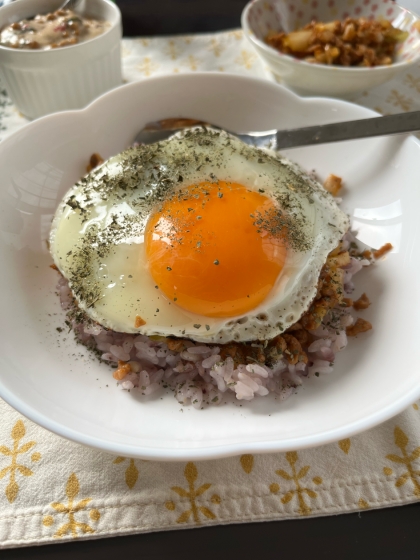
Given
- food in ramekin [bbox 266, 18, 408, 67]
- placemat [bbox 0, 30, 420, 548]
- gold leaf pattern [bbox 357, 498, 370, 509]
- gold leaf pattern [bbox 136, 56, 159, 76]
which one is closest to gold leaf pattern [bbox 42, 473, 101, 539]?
placemat [bbox 0, 30, 420, 548]

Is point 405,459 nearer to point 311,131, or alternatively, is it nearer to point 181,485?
point 181,485

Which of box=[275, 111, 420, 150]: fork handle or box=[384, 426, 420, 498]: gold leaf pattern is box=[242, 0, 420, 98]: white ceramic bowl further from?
box=[384, 426, 420, 498]: gold leaf pattern

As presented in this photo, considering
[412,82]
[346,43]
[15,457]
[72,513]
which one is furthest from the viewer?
[412,82]

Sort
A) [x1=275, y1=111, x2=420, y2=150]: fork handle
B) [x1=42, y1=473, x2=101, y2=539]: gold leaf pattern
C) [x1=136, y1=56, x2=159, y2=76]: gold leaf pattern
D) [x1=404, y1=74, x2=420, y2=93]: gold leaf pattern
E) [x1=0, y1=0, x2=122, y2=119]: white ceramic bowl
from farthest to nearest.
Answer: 1. [x1=136, y1=56, x2=159, y2=76]: gold leaf pattern
2. [x1=404, y1=74, x2=420, y2=93]: gold leaf pattern
3. [x1=0, y1=0, x2=122, y2=119]: white ceramic bowl
4. [x1=275, y1=111, x2=420, y2=150]: fork handle
5. [x1=42, y1=473, x2=101, y2=539]: gold leaf pattern

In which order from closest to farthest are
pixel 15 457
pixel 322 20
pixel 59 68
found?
pixel 15 457
pixel 59 68
pixel 322 20

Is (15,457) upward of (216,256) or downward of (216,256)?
downward

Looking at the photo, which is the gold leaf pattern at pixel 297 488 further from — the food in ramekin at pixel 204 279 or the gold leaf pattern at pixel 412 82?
the gold leaf pattern at pixel 412 82

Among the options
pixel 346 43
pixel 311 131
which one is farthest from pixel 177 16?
pixel 311 131
